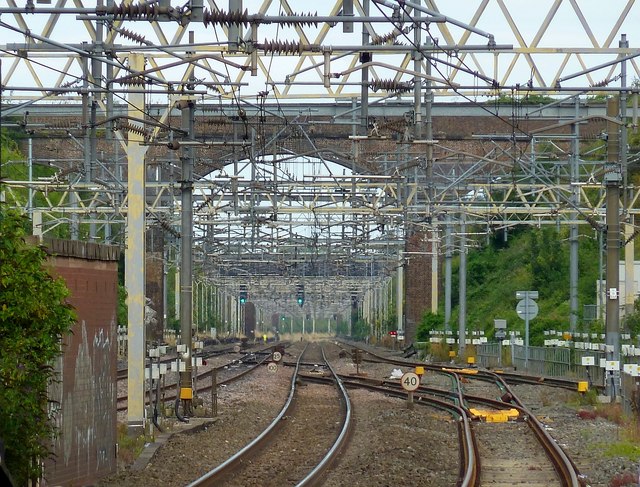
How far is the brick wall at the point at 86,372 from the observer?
14727 mm

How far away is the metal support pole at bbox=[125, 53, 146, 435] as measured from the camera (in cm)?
2062

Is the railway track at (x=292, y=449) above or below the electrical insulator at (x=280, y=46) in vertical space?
below

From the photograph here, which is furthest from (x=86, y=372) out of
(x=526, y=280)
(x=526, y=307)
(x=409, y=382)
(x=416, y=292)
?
(x=416, y=292)

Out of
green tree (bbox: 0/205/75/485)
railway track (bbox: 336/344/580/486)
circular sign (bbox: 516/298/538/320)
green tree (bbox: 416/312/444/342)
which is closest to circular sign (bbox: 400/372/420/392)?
railway track (bbox: 336/344/580/486)

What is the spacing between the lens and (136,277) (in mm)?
20750

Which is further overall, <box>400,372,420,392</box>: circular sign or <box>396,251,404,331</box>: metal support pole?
<box>396,251,404,331</box>: metal support pole

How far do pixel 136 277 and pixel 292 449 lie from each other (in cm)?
379

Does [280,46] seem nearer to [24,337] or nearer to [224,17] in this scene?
[224,17]

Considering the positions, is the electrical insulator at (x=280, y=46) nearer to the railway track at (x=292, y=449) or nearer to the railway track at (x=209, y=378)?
the railway track at (x=292, y=449)

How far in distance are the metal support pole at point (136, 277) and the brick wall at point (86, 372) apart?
11.9 ft

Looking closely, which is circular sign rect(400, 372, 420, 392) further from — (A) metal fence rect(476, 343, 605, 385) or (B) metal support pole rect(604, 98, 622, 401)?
(A) metal fence rect(476, 343, 605, 385)

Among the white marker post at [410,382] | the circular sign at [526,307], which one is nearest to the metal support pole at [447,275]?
the circular sign at [526,307]

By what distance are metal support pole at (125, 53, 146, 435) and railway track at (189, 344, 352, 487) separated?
6.78ft

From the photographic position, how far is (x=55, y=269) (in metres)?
14.5
